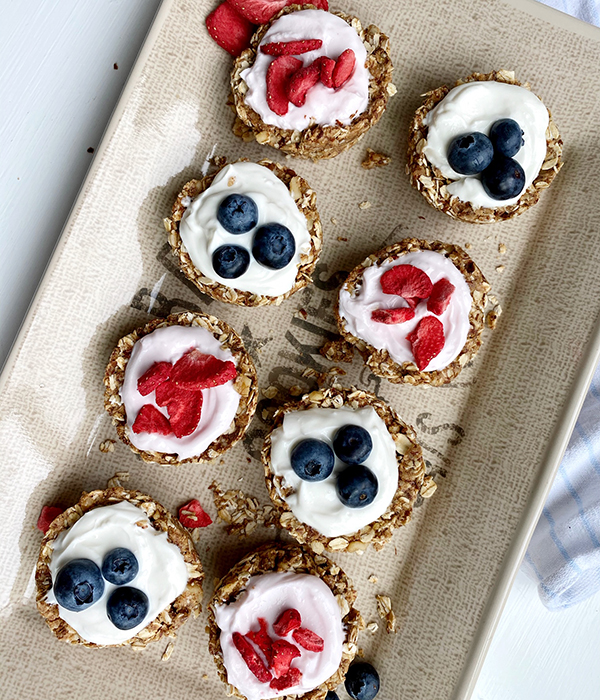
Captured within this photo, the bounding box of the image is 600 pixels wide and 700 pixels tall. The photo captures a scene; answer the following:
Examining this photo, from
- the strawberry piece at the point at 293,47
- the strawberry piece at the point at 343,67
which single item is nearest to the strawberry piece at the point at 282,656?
the strawberry piece at the point at 343,67

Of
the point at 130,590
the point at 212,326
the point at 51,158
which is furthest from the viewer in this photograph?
the point at 51,158

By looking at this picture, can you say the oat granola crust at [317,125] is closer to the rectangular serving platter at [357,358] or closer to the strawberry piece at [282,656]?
the rectangular serving platter at [357,358]

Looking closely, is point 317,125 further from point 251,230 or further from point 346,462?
point 346,462

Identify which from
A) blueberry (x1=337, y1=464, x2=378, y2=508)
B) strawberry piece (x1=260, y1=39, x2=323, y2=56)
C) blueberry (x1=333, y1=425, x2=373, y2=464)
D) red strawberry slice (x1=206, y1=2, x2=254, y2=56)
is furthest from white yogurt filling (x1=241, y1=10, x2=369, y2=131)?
blueberry (x1=337, y1=464, x2=378, y2=508)

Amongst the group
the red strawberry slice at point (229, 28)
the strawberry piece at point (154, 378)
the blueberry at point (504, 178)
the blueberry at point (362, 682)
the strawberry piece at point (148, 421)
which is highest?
the red strawberry slice at point (229, 28)

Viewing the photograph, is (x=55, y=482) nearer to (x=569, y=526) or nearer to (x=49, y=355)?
(x=49, y=355)

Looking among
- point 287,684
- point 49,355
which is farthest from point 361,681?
point 49,355

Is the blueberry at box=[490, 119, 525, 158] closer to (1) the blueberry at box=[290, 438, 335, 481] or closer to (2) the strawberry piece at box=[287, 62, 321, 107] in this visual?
(2) the strawberry piece at box=[287, 62, 321, 107]
